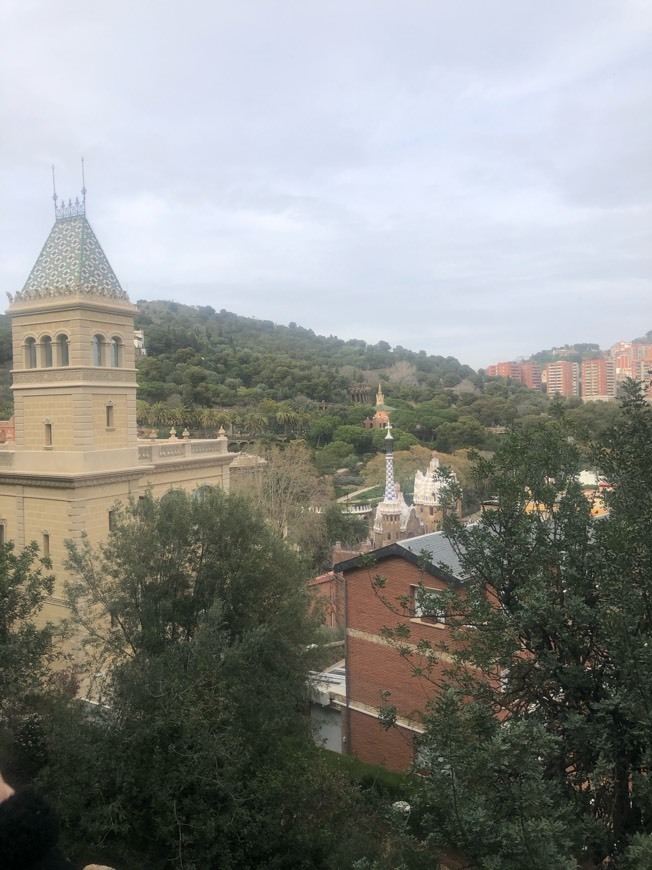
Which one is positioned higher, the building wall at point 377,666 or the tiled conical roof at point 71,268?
the tiled conical roof at point 71,268

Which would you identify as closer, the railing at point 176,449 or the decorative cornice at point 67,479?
the decorative cornice at point 67,479

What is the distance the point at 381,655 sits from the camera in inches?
634

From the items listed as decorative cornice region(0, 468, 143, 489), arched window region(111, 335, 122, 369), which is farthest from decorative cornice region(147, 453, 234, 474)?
arched window region(111, 335, 122, 369)

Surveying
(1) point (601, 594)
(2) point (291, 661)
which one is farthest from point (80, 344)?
(1) point (601, 594)

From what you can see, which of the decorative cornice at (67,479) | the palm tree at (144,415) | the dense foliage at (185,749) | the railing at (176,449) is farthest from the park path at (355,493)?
the dense foliage at (185,749)

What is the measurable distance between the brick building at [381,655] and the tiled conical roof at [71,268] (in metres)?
10.9

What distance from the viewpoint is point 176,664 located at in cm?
1145

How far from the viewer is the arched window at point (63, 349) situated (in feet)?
64.0

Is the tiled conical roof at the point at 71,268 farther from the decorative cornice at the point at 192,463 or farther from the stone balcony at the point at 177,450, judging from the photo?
the decorative cornice at the point at 192,463

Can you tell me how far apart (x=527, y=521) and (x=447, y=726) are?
8.70ft

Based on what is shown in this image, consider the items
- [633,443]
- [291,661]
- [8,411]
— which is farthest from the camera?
[8,411]

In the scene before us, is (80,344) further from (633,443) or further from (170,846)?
(633,443)

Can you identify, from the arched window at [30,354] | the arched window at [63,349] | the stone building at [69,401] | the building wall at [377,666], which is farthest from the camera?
the arched window at [30,354]

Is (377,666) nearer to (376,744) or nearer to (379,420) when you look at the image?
(376,744)
